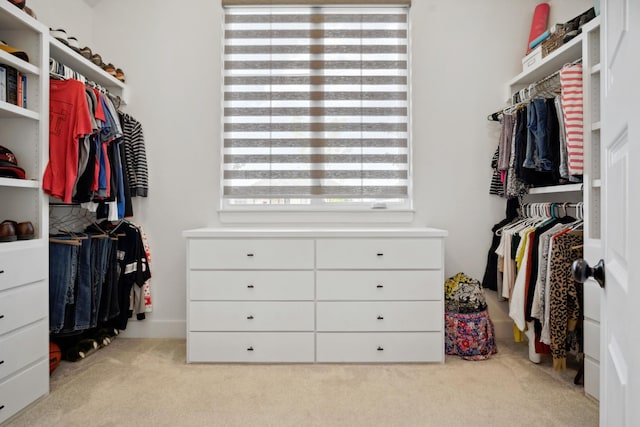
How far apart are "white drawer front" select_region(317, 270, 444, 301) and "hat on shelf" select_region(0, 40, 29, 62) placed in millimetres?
1943

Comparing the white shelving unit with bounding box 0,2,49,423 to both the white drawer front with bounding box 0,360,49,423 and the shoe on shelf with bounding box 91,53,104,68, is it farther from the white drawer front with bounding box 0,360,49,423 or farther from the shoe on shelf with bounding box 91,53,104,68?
the shoe on shelf with bounding box 91,53,104,68

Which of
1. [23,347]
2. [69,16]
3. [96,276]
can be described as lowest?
[23,347]

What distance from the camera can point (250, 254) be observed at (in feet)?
7.81

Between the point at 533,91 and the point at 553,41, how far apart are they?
1.02ft

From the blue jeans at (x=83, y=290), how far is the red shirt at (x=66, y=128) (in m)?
0.43

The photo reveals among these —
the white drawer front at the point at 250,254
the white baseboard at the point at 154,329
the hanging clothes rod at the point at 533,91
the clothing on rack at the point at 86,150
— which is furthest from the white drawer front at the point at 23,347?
the hanging clothes rod at the point at 533,91

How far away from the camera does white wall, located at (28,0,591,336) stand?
2.89m

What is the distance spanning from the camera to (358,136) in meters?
2.96

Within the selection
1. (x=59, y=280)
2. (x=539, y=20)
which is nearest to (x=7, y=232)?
(x=59, y=280)

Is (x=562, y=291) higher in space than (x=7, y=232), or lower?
lower

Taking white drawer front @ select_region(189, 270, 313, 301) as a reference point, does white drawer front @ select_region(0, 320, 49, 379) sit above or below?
below

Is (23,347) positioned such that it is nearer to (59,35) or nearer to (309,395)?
(309,395)

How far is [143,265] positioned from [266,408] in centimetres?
149

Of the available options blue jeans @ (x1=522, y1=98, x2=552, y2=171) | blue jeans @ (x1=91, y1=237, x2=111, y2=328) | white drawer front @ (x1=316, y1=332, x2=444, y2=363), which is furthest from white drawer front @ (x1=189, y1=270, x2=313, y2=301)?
blue jeans @ (x1=522, y1=98, x2=552, y2=171)
